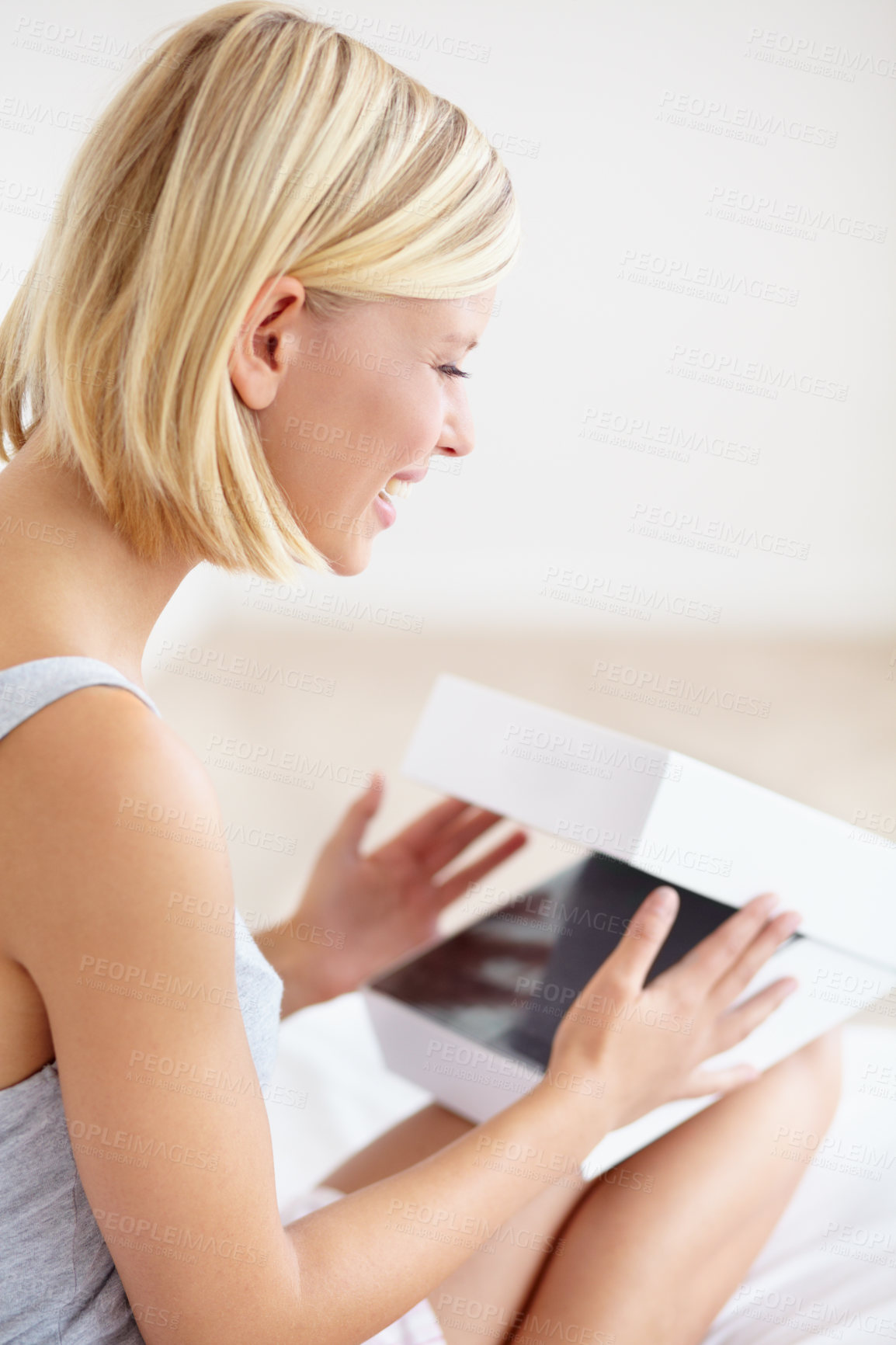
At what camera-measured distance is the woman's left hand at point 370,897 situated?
98cm

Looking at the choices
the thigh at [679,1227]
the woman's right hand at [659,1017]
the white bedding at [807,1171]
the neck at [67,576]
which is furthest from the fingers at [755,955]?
the neck at [67,576]

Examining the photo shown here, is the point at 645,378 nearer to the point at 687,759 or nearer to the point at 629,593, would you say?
the point at 629,593

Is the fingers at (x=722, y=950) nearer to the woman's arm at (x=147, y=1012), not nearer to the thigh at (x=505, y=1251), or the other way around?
the thigh at (x=505, y=1251)

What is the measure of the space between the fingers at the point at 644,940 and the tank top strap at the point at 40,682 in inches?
15.5

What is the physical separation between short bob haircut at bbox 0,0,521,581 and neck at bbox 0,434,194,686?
0.02m

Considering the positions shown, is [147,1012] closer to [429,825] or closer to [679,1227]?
[679,1227]

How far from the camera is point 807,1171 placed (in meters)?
0.86

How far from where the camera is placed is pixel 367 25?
5.41 ft

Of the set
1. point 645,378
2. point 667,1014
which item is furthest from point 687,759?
point 645,378

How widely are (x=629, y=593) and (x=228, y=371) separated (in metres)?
2.01

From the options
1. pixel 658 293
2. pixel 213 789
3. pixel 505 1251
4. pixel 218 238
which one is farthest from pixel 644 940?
pixel 658 293

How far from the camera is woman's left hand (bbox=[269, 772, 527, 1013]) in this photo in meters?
0.98

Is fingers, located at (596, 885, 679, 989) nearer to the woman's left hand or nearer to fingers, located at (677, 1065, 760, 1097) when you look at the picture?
fingers, located at (677, 1065, 760, 1097)

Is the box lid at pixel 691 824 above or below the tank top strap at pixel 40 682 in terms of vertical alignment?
below
